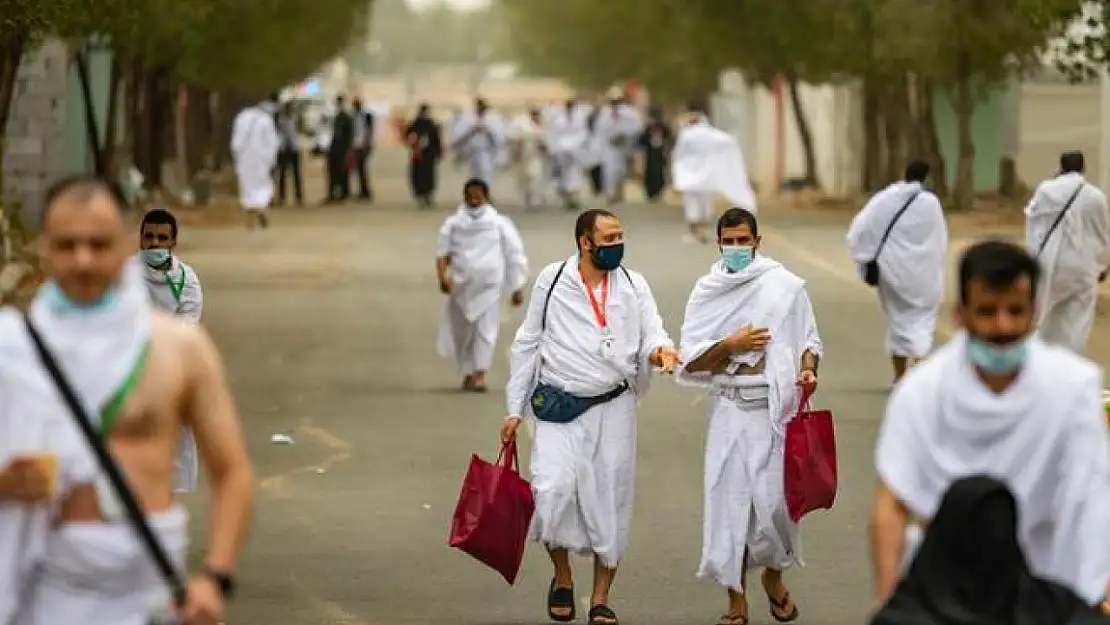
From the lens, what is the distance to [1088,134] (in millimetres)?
41375

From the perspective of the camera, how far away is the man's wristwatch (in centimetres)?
549

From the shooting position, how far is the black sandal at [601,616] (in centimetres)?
1028

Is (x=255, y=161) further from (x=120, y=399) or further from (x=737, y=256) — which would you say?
(x=120, y=399)

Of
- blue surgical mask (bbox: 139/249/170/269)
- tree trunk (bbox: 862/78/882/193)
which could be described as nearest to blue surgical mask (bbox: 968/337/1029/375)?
blue surgical mask (bbox: 139/249/170/269)

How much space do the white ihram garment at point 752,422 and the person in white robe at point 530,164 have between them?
34.5 meters

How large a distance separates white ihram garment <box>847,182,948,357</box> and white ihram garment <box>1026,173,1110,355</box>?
0.71m

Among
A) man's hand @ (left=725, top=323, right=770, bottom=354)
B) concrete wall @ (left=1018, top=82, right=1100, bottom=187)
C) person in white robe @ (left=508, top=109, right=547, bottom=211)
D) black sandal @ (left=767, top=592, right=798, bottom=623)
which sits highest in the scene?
man's hand @ (left=725, top=323, right=770, bottom=354)

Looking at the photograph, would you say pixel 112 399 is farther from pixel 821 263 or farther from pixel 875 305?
pixel 821 263

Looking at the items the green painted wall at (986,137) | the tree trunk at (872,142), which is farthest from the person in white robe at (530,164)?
the green painted wall at (986,137)

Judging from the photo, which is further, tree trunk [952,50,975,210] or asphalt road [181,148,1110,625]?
tree trunk [952,50,975,210]

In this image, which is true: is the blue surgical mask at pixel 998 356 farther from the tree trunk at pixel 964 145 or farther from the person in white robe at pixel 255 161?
the person in white robe at pixel 255 161

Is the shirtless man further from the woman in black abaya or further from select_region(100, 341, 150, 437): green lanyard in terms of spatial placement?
the woman in black abaya

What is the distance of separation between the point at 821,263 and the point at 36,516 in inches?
1009

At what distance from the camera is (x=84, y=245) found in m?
5.46
